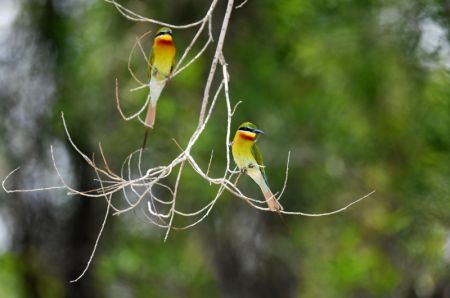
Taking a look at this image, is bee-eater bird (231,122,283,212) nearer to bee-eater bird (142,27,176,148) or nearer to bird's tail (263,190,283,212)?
bird's tail (263,190,283,212)

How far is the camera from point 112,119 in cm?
1070

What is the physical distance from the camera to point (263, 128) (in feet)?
34.3

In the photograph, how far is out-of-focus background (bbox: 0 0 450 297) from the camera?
9805 millimetres

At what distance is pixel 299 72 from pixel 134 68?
195 cm

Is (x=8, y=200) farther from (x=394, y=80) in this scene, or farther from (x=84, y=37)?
(x=394, y=80)

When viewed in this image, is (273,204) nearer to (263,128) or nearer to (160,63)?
(160,63)

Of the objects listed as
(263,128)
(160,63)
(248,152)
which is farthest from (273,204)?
(263,128)

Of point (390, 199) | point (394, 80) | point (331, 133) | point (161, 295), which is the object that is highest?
point (394, 80)

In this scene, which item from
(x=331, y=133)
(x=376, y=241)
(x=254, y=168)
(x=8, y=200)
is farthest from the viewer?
(x=376, y=241)

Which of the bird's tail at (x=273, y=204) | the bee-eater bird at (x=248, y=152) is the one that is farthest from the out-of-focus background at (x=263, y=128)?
the bird's tail at (x=273, y=204)

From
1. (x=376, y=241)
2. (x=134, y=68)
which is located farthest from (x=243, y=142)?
(x=376, y=241)

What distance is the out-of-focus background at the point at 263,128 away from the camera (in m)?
9.80

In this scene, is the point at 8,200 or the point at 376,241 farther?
the point at 376,241

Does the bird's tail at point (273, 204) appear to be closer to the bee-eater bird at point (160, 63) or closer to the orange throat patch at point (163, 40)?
the bee-eater bird at point (160, 63)
